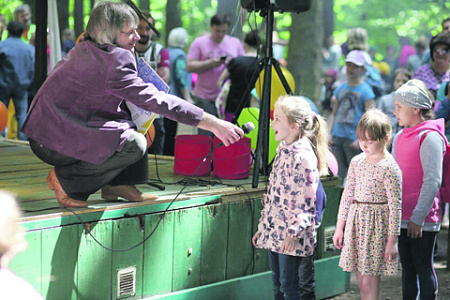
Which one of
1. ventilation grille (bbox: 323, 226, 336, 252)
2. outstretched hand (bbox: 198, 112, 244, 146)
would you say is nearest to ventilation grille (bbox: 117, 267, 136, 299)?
outstretched hand (bbox: 198, 112, 244, 146)

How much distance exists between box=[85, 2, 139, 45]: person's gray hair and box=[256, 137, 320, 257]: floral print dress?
1.01m

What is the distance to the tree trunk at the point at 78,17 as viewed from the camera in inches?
300

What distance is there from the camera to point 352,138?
20.9 ft

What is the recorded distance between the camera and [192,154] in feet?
14.9

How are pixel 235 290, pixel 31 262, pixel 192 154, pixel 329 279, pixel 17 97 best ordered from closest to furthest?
pixel 31 262 < pixel 235 290 < pixel 192 154 < pixel 329 279 < pixel 17 97

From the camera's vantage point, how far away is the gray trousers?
3.39m

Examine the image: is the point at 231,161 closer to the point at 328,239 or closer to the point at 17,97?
the point at 328,239

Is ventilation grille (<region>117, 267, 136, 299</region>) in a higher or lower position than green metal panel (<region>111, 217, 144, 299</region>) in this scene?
lower

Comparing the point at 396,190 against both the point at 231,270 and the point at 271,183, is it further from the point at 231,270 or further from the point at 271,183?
the point at 231,270

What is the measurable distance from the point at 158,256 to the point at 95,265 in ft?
1.36

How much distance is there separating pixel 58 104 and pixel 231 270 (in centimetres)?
148

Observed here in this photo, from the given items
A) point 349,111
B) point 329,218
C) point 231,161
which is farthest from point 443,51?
point 231,161

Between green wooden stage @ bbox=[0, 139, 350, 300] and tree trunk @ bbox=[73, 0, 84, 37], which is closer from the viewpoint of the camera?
green wooden stage @ bbox=[0, 139, 350, 300]

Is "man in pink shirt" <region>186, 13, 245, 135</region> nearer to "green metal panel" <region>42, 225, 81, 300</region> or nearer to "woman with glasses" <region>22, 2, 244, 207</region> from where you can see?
"woman with glasses" <region>22, 2, 244, 207</region>
